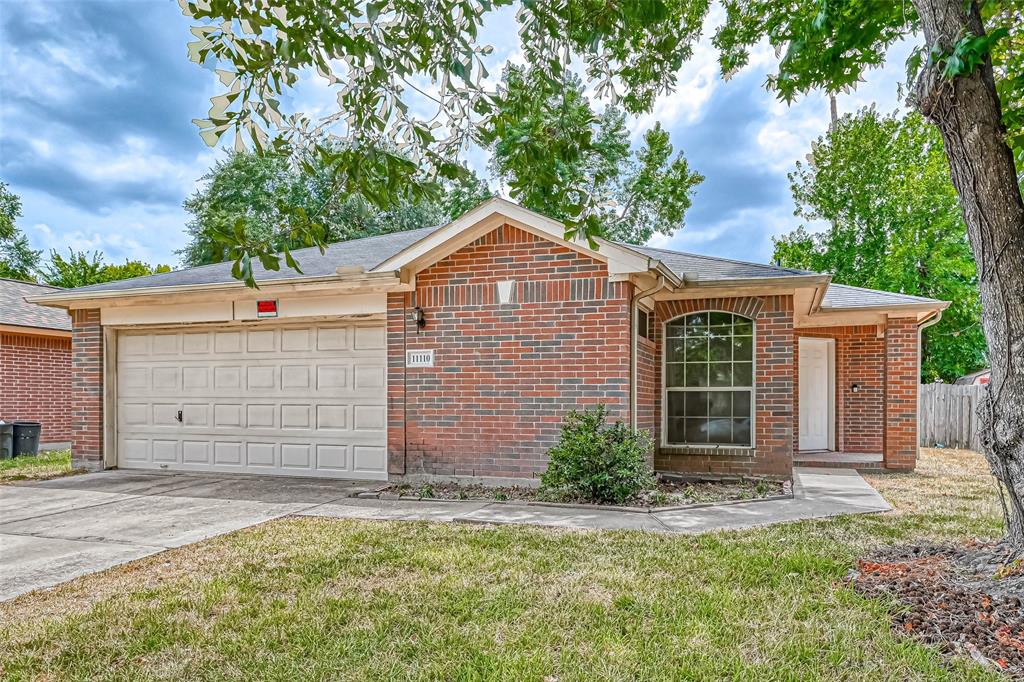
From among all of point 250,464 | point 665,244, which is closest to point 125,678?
point 250,464

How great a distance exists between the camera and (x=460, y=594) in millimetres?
3990

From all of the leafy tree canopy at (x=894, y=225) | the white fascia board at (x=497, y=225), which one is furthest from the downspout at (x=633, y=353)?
the leafy tree canopy at (x=894, y=225)

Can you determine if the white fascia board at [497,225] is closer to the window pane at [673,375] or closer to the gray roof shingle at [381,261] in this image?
the gray roof shingle at [381,261]

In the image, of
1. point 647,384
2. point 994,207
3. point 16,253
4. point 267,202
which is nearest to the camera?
point 994,207

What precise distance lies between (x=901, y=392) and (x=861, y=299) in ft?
5.49

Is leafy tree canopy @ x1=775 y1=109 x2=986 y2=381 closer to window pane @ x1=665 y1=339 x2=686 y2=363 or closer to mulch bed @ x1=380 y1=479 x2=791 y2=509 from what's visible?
window pane @ x1=665 y1=339 x2=686 y2=363

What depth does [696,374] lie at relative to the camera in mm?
9125

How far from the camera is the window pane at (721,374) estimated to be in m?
8.91

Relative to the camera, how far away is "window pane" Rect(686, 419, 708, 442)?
356 inches

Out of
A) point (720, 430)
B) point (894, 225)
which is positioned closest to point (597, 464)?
point (720, 430)

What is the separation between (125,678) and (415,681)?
136 cm

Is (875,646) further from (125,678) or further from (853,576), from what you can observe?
(125,678)

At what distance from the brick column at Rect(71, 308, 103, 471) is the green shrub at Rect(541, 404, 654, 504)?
7402 millimetres

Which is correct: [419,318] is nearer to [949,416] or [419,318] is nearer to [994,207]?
[994,207]
